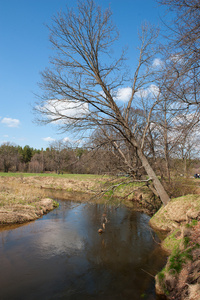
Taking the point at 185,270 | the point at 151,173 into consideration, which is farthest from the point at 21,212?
the point at 185,270

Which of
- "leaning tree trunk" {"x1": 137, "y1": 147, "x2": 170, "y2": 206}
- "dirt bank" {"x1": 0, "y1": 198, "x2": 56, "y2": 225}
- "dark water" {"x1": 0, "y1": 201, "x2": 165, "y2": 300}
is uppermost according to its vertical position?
"leaning tree trunk" {"x1": 137, "y1": 147, "x2": 170, "y2": 206}

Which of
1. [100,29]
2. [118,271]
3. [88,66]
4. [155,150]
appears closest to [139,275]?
[118,271]

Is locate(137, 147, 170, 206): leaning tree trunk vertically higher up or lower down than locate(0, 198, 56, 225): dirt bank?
higher up

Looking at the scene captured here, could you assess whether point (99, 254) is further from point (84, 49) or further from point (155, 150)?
point (155, 150)

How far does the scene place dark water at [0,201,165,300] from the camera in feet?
14.7

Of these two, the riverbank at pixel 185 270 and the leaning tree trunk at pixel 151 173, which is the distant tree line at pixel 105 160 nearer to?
the leaning tree trunk at pixel 151 173

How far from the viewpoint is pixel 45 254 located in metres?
6.35

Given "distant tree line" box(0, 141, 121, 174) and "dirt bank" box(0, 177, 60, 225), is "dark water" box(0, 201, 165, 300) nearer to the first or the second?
"dirt bank" box(0, 177, 60, 225)

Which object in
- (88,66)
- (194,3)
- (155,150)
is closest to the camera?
(194,3)

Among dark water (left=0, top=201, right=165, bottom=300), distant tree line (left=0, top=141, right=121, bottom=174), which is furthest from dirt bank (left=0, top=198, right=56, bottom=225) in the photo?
distant tree line (left=0, top=141, right=121, bottom=174)

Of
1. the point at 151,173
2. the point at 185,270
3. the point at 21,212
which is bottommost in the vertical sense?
the point at 21,212

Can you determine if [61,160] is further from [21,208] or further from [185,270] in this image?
[185,270]

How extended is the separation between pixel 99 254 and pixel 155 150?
991cm

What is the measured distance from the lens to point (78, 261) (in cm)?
590
